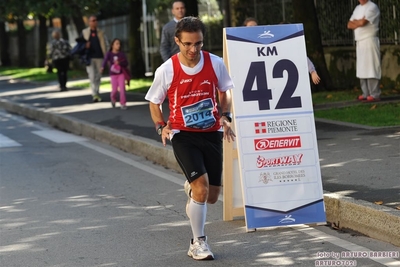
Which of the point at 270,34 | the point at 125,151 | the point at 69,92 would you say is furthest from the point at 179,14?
the point at 69,92

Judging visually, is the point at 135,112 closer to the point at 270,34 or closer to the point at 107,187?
the point at 107,187

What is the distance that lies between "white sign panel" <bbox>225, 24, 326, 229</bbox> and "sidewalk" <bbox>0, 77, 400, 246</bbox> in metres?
0.38

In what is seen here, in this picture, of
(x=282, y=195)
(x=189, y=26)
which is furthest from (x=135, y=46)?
(x=189, y=26)

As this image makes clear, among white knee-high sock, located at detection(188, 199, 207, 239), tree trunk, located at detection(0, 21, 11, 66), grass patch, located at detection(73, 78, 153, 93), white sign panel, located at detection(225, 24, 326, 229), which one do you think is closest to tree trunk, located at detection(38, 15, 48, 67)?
tree trunk, located at detection(0, 21, 11, 66)

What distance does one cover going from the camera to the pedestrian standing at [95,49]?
2188 centimetres

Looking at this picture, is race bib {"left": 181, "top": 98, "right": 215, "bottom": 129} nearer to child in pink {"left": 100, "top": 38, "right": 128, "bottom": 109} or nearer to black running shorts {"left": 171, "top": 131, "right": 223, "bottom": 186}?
black running shorts {"left": 171, "top": 131, "right": 223, "bottom": 186}

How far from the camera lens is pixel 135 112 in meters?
18.7

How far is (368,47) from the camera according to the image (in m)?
17.1

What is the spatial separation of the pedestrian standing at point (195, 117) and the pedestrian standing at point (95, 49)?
15037 millimetres

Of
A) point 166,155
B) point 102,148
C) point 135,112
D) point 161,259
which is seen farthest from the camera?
point 135,112

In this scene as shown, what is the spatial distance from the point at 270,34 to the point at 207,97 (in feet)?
4.43

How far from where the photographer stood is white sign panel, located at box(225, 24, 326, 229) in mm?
7793

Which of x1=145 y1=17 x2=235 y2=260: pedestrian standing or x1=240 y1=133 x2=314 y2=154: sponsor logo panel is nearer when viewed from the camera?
x1=145 y1=17 x2=235 y2=260: pedestrian standing

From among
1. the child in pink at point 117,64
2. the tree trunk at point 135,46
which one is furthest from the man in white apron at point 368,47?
the tree trunk at point 135,46
